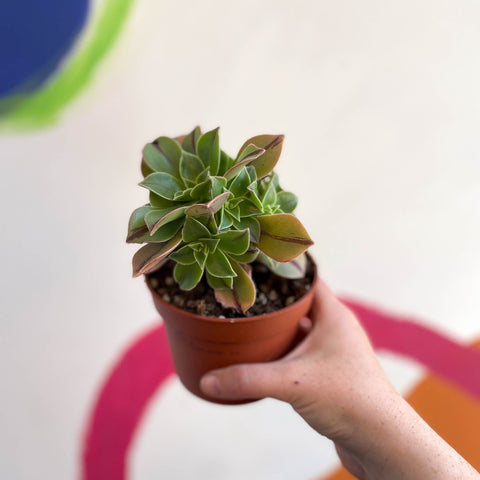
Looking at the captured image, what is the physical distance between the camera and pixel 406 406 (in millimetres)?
648

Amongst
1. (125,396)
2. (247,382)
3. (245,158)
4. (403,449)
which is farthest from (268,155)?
(125,396)

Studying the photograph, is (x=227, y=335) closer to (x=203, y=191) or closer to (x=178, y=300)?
(x=178, y=300)

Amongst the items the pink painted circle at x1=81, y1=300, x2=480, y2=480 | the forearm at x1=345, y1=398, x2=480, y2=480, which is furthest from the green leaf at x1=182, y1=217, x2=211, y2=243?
the pink painted circle at x1=81, y1=300, x2=480, y2=480

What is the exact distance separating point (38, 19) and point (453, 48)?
841 millimetres

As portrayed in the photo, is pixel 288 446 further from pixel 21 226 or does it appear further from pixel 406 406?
pixel 21 226

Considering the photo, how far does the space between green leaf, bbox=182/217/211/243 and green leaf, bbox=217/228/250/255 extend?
0.06 feet

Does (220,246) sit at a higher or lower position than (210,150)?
lower

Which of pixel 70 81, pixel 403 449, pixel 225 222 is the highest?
pixel 70 81

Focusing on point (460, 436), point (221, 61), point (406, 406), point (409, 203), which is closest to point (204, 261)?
point (406, 406)

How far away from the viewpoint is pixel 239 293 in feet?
1.94

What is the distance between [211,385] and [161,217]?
0.88 feet

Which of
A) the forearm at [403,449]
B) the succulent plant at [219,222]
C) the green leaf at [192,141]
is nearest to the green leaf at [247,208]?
the succulent plant at [219,222]

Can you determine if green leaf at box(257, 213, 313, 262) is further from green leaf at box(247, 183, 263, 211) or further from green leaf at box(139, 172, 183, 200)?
green leaf at box(139, 172, 183, 200)

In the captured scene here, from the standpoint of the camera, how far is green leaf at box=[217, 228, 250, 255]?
0.56m
